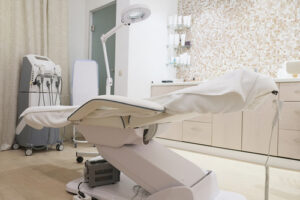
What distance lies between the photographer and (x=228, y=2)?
3.16 meters

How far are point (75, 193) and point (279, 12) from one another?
115 inches

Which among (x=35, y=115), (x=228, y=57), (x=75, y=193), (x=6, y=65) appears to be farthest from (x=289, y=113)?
(x=6, y=65)

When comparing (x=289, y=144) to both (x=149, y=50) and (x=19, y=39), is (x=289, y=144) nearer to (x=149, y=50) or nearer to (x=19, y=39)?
(x=149, y=50)

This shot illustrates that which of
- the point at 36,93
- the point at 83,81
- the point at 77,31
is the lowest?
the point at 36,93

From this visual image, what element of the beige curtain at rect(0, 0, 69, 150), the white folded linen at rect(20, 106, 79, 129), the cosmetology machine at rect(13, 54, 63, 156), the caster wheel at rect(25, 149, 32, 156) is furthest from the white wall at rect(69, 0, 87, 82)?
the white folded linen at rect(20, 106, 79, 129)

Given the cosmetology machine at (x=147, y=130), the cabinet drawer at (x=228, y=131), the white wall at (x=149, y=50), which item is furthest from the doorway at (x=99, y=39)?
the cosmetology machine at (x=147, y=130)

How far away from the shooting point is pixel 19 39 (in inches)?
111

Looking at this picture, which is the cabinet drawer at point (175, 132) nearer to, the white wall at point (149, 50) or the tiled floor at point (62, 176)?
the tiled floor at point (62, 176)

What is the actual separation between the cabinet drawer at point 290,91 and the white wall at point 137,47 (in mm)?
1699

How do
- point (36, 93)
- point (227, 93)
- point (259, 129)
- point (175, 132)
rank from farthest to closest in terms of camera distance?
point (175, 132) → point (36, 93) → point (259, 129) → point (227, 93)

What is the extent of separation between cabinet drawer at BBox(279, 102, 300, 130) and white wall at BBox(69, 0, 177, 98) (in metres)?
1.73

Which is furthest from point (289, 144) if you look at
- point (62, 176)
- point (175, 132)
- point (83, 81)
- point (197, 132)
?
point (83, 81)

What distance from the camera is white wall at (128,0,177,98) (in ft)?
10.1

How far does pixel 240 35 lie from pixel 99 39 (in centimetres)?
221
